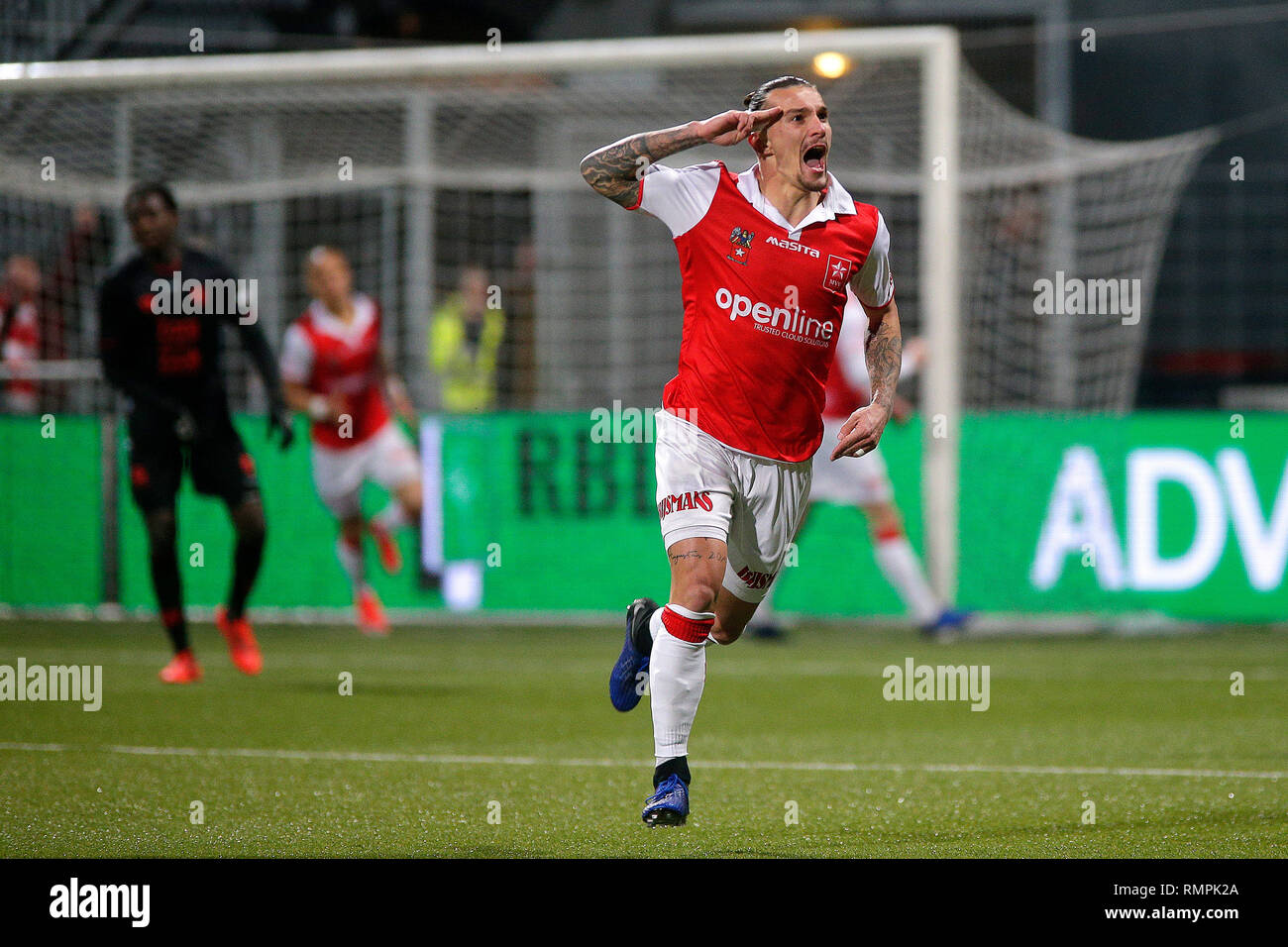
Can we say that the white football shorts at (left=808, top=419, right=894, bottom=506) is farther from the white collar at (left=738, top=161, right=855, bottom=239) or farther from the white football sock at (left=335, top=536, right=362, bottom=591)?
the white collar at (left=738, top=161, right=855, bottom=239)

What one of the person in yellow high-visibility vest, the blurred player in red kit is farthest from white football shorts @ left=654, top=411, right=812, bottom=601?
the person in yellow high-visibility vest

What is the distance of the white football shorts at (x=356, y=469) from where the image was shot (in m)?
12.0

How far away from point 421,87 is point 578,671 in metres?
4.94

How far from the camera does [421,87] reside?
12945 millimetres

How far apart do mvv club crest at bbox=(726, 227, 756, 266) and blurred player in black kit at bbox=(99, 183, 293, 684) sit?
4.03 meters

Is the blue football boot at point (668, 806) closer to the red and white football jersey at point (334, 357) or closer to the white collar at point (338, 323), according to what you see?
the red and white football jersey at point (334, 357)

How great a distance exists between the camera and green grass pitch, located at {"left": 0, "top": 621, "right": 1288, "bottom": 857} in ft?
16.6

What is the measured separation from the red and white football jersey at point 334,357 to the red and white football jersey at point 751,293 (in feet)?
22.0

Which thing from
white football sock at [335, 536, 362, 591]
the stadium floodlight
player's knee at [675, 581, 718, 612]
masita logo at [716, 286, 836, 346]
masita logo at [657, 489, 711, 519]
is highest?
the stadium floodlight

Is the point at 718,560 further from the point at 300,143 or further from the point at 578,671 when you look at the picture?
the point at 300,143
